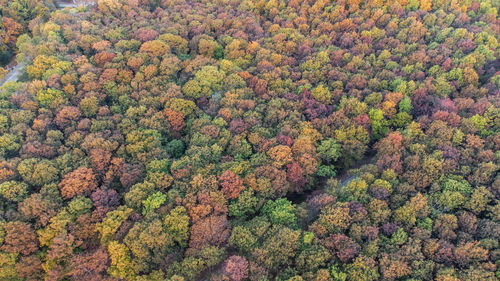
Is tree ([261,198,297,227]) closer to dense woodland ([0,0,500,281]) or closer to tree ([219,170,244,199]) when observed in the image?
dense woodland ([0,0,500,281])

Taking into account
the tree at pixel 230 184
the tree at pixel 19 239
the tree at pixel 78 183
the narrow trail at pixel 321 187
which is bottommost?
the narrow trail at pixel 321 187

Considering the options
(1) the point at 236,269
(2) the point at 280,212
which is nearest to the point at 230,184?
(2) the point at 280,212

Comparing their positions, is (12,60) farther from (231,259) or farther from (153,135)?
(231,259)

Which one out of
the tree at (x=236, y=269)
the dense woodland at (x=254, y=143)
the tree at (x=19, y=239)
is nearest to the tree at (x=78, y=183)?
the dense woodland at (x=254, y=143)

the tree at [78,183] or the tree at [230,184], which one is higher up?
the tree at [78,183]

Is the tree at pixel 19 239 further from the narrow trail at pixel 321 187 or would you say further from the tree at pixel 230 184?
A: the narrow trail at pixel 321 187

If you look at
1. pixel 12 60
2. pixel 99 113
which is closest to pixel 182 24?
pixel 99 113

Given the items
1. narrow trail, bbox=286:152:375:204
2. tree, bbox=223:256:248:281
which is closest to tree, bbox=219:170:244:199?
tree, bbox=223:256:248:281

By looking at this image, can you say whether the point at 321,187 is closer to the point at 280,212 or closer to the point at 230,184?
the point at 280,212
